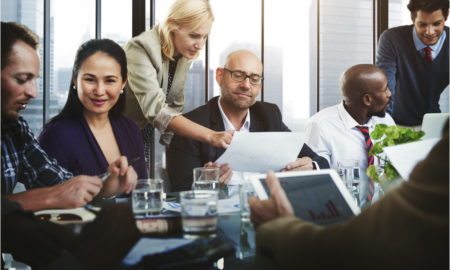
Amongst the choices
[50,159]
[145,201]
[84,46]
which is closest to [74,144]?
[50,159]

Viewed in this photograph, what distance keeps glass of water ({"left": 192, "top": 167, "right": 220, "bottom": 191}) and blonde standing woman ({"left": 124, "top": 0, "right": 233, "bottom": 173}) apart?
13.8 inches

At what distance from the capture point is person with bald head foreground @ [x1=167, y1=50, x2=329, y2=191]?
7.09ft

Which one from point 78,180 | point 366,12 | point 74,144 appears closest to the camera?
point 78,180

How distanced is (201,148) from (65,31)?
58.0 inches

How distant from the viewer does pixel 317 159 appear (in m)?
2.20

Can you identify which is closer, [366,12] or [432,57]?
[432,57]

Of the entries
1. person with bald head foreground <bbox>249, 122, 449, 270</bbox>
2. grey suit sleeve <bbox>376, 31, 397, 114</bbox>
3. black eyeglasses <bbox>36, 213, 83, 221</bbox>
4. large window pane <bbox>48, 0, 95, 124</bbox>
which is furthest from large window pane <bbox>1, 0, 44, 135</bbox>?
grey suit sleeve <bbox>376, 31, 397, 114</bbox>

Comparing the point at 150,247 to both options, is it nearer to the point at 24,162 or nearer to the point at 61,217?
the point at 61,217

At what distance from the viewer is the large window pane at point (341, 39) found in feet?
16.4

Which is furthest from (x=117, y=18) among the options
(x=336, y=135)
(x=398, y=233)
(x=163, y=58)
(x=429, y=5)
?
(x=398, y=233)

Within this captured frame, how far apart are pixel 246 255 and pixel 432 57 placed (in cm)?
331

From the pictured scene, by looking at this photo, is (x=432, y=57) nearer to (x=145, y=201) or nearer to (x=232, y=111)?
(x=232, y=111)

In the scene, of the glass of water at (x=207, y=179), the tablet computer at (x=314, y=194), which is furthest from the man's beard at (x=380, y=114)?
the tablet computer at (x=314, y=194)

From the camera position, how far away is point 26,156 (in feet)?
5.03
